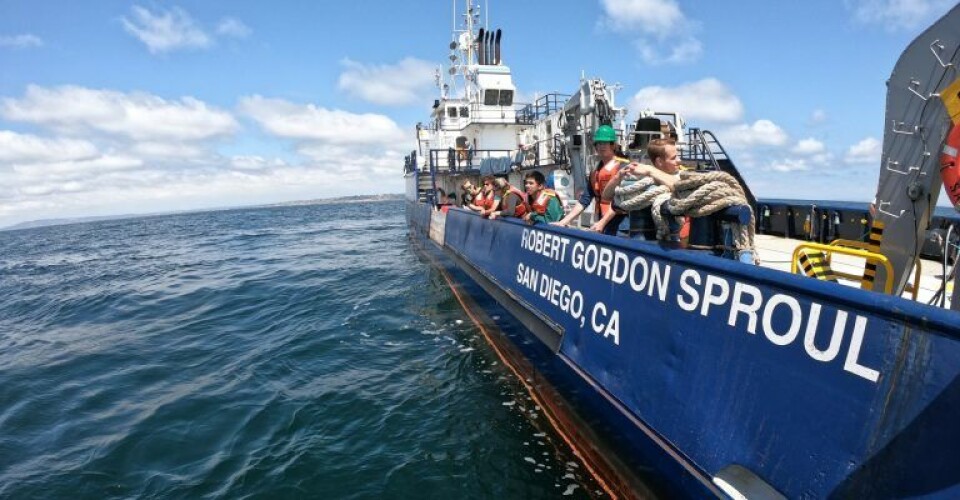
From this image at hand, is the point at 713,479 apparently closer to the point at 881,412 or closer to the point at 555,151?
the point at 881,412

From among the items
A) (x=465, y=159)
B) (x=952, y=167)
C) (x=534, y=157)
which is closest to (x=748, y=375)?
(x=952, y=167)

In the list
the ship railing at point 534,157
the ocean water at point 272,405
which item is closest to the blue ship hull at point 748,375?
the ocean water at point 272,405

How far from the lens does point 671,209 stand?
3266 millimetres

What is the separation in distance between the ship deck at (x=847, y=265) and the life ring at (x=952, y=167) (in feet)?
5.30

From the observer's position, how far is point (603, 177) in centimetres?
499

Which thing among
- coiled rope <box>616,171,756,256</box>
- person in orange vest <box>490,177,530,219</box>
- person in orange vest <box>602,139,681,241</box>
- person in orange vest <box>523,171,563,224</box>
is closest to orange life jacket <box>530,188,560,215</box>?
person in orange vest <box>523,171,563,224</box>

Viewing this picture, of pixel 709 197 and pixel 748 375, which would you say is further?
pixel 709 197

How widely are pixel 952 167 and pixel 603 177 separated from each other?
2.63 meters

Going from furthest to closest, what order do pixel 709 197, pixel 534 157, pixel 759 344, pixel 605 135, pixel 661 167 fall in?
pixel 534 157
pixel 605 135
pixel 661 167
pixel 709 197
pixel 759 344

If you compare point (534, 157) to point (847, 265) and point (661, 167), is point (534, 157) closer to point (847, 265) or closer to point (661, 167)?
point (847, 265)

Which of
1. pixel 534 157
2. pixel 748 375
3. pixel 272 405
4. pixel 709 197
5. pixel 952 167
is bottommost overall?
pixel 272 405

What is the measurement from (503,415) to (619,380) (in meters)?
1.69

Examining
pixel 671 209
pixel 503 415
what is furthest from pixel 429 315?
pixel 671 209

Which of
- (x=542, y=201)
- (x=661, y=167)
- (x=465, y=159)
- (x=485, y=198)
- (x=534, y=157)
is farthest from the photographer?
(x=465, y=159)
